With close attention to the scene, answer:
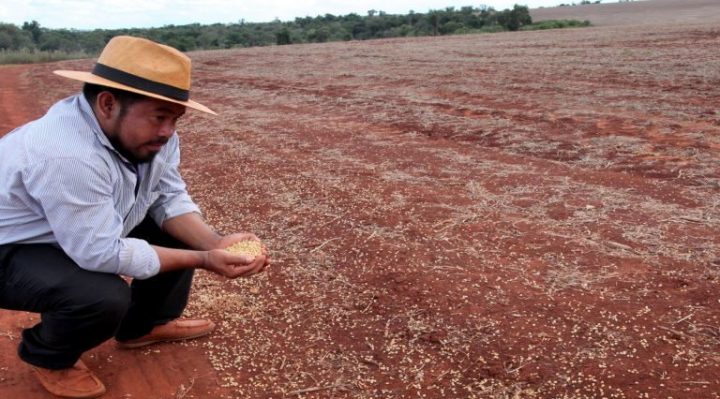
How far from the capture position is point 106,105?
88.5 inches

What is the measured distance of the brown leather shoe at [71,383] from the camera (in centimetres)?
249

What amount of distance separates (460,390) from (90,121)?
5.49ft

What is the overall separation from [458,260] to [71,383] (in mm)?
2009

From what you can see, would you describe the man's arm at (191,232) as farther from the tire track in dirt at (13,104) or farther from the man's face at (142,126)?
the tire track in dirt at (13,104)

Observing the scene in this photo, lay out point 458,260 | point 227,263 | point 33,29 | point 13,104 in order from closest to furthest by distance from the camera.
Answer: point 227,263 < point 458,260 < point 13,104 < point 33,29

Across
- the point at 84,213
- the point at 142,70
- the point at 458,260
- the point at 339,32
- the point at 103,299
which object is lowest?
the point at 458,260

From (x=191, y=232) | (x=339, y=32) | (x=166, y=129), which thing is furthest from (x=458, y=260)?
(x=339, y=32)

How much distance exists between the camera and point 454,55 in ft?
57.3

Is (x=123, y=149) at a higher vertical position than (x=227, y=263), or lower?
higher

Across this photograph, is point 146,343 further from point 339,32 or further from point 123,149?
point 339,32

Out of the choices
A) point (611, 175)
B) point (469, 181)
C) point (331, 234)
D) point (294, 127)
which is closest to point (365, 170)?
point (469, 181)

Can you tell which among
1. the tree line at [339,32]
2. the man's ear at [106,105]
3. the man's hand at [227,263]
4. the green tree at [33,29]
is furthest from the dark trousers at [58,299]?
the green tree at [33,29]

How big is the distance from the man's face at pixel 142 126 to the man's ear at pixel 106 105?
22mm

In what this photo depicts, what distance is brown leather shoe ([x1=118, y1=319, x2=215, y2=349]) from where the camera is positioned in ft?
9.47
